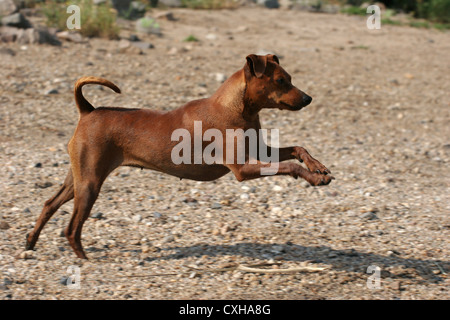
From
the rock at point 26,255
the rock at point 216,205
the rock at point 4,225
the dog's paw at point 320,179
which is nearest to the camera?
the dog's paw at point 320,179

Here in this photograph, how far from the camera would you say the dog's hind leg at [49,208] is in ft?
17.0

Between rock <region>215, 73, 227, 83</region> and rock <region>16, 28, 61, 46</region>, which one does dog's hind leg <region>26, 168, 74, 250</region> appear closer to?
rock <region>215, 73, 227, 83</region>

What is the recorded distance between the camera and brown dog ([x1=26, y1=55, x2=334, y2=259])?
4.76m

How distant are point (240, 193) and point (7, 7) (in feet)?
23.4

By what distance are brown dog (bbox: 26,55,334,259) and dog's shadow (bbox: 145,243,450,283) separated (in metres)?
0.75

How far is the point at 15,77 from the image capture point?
9.71m

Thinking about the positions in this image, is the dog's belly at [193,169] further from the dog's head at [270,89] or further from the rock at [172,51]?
the rock at [172,51]

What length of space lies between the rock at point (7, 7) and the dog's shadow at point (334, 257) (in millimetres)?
7985

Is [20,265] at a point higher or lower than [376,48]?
lower

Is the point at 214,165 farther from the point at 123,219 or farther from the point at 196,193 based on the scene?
the point at 196,193

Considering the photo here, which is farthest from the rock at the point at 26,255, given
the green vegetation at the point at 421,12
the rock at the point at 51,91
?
the green vegetation at the point at 421,12

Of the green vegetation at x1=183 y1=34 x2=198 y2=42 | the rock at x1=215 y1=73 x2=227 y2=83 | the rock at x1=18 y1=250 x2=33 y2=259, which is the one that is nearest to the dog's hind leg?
the rock at x1=18 y1=250 x2=33 y2=259

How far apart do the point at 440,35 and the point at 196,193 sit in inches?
404

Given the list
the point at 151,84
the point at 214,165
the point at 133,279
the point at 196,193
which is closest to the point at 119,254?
the point at 133,279
